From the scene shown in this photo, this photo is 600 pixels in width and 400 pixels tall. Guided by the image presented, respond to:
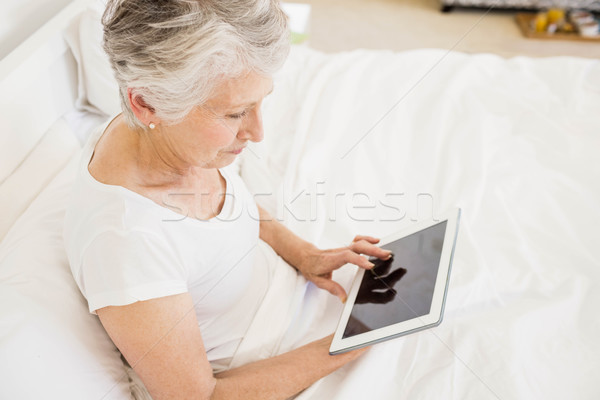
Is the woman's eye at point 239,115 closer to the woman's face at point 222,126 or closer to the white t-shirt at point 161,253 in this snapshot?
the woman's face at point 222,126

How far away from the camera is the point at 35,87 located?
108cm

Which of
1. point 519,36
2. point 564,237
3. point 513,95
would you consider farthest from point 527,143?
point 519,36

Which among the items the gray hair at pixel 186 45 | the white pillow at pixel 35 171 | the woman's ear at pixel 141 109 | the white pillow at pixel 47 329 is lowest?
the white pillow at pixel 47 329

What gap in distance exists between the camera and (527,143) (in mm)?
1288

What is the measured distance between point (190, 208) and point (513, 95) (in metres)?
1.01

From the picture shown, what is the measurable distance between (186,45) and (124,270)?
0.32m

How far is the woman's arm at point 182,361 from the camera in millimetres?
720

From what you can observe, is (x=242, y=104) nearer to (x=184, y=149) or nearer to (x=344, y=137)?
(x=184, y=149)

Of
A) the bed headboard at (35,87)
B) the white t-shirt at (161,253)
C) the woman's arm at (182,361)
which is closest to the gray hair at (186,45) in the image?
the white t-shirt at (161,253)

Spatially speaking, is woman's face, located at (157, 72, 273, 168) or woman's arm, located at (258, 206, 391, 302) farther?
woman's arm, located at (258, 206, 391, 302)

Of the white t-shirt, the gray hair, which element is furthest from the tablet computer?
the gray hair

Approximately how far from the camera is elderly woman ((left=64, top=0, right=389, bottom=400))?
681mm

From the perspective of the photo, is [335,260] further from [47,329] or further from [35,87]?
[35,87]

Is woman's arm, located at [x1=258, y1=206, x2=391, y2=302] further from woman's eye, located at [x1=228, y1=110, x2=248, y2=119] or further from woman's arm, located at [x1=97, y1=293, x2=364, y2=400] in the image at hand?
woman's eye, located at [x1=228, y1=110, x2=248, y2=119]
